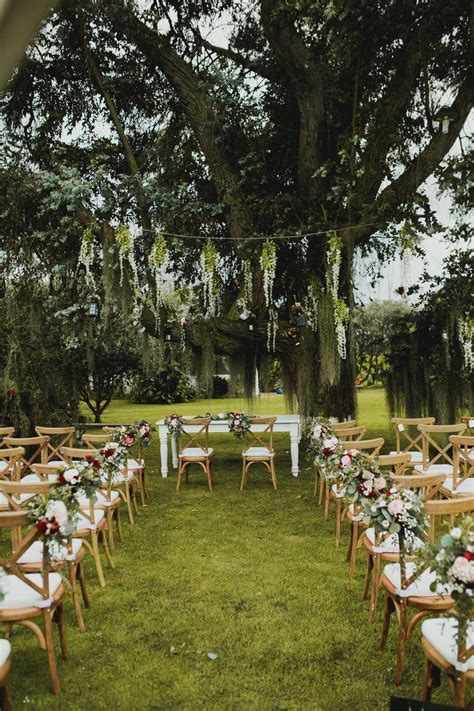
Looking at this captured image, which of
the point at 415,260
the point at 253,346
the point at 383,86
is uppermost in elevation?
the point at 383,86

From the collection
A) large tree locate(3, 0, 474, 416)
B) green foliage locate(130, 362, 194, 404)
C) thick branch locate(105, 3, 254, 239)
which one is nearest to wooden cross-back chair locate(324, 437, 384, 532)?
large tree locate(3, 0, 474, 416)

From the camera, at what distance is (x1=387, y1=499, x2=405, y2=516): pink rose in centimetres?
255

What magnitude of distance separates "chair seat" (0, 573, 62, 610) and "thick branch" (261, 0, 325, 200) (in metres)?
5.92

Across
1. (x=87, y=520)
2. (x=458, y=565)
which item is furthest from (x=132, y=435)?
(x=458, y=565)

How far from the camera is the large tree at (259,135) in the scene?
7.02 metres

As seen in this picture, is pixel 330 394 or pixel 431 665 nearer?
pixel 431 665

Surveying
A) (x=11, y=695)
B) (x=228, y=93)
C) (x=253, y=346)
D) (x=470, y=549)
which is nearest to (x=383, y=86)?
(x=228, y=93)

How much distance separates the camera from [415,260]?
7957 millimetres

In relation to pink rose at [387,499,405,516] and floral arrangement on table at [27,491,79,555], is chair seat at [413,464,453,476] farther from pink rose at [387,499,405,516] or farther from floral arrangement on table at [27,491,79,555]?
floral arrangement on table at [27,491,79,555]

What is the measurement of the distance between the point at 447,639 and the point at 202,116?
717cm

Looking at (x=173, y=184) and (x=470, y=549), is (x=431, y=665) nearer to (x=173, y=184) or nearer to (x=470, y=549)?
(x=470, y=549)

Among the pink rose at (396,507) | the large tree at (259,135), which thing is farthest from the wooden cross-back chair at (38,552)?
the large tree at (259,135)

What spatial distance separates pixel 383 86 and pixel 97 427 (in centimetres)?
807

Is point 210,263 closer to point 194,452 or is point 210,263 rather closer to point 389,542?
point 194,452
